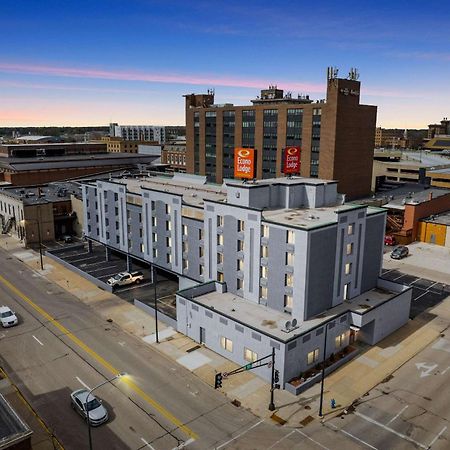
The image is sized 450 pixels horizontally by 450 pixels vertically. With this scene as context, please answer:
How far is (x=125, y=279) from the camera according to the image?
67.0 metres

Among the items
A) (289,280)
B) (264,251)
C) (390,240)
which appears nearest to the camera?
(289,280)

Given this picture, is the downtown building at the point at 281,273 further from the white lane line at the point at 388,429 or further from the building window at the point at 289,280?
the white lane line at the point at 388,429

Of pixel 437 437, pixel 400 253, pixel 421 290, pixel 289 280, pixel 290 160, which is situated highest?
pixel 290 160

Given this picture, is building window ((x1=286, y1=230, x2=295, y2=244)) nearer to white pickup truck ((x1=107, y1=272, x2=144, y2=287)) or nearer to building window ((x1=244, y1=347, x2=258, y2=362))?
building window ((x1=244, y1=347, x2=258, y2=362))

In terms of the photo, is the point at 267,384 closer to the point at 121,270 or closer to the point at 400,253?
the point at 121,270

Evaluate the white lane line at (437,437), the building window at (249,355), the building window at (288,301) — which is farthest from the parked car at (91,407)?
the white lane line at (437,437)

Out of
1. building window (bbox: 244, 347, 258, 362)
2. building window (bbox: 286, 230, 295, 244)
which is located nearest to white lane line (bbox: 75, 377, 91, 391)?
building window (bbox: 244, 347, 258, 362)

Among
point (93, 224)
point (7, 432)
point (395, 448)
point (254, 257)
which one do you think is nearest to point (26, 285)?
point (93, 224)

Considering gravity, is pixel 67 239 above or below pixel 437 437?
above

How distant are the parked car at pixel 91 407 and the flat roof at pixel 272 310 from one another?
15411 millimetres

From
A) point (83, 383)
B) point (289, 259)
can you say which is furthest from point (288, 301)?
point (83, 383)

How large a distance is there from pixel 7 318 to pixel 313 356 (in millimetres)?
38202

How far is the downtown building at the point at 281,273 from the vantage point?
1746 inches

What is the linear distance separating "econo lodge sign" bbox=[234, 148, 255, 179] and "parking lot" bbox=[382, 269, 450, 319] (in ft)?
96.5
